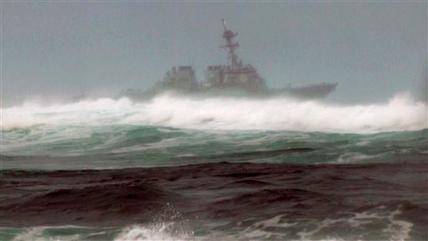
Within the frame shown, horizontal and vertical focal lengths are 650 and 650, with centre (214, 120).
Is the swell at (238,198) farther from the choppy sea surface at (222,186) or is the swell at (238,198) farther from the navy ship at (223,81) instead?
the navy ship at (223,81)

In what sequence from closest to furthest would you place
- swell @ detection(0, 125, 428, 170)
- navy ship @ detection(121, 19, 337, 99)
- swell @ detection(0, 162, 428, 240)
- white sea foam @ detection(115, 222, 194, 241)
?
white sea foam @ detection(115, 222, 194, 241) < swell @ detection(0, 162, 428, 240) < swell @ detection(0, 125, 428, 170) < navy ship @ detection(121, 19, 337, 99)

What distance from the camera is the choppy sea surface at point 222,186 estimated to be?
16828mm

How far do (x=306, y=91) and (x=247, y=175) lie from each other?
208 ft

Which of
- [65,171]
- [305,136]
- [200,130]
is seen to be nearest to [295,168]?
[65,171]

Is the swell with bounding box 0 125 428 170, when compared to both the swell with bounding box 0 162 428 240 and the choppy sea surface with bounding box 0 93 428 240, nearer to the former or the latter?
the choppy sea surface with bounding box 0 93 428 240

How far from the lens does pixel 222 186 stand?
2331cm

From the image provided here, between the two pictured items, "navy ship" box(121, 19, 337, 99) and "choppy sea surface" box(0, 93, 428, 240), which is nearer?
"choppy sea surface" box(0, 93, 428, 240)

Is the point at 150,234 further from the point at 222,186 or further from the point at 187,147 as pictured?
the point at 187,147

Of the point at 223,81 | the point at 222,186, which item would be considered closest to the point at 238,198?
the point at 222,186

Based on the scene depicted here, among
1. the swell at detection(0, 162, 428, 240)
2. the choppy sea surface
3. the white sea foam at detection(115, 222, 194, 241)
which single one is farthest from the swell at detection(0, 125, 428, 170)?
the white sea foam at detection(115, 222, 194, 241)

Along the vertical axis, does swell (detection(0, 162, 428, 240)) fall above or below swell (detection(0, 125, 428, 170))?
below

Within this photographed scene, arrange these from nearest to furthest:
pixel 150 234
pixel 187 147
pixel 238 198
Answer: pixel 150 234, pixel 238 198, pixel 187 147

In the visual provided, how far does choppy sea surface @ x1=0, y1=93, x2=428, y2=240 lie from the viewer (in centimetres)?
1683

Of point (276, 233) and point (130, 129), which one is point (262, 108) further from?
point (276, 233)
